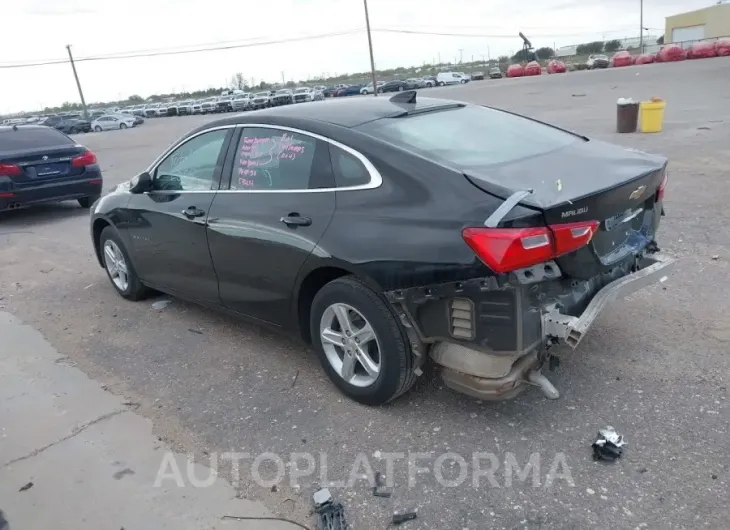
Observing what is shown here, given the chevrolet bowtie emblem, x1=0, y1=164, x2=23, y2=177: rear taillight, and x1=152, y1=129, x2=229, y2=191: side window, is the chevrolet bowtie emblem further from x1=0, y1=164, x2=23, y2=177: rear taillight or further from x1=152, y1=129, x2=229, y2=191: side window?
x1=0, y1=164, x2=23, y2=177: rear taillight

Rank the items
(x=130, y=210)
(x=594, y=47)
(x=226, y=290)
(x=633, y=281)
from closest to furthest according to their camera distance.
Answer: (x=633, y=281), (x=226, y=290), (x=130, y=210), (x=594, y=47)

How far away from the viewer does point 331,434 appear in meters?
3.50

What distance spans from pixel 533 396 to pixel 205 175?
2.71 m

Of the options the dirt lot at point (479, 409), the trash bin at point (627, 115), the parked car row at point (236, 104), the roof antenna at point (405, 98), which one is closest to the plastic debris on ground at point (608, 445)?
the dirt lot at point (479, 409)

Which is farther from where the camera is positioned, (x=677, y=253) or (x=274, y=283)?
(x=677, y=253)

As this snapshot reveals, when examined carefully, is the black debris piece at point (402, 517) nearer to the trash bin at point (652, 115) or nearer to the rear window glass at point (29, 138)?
Answer: the rear window glass at point (29, 138)

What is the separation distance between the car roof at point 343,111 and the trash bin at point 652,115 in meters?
11.3

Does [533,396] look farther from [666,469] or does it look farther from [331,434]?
[331,434]

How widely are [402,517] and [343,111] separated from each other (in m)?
2.44

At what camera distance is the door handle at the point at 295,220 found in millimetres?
3667

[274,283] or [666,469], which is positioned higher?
[274,283]

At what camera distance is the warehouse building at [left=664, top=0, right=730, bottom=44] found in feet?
248

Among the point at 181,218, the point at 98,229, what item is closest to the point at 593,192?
the point at 181,218

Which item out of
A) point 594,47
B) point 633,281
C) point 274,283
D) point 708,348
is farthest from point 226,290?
point 594,47
